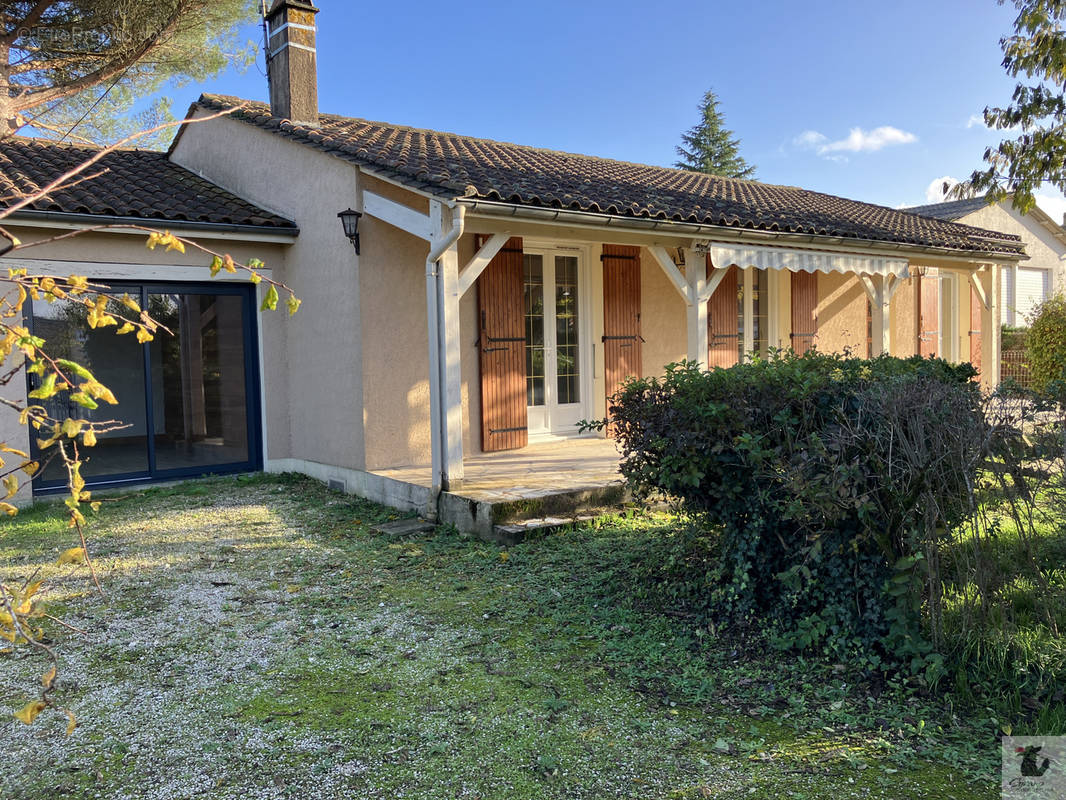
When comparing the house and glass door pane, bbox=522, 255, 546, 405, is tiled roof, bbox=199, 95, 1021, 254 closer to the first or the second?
the house

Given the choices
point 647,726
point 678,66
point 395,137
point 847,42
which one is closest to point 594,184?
point 395,137

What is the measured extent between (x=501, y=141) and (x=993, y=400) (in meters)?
10.4

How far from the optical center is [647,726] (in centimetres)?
330

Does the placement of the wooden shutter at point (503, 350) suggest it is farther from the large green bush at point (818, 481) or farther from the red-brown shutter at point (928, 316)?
the red-brown shutter at point (928, 316)

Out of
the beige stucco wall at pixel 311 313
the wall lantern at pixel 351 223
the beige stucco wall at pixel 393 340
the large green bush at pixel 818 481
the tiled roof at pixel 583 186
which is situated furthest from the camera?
the beige stucco wall at pixel 311 313

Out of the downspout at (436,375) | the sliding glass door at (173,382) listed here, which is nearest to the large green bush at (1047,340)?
the downspout at (436,375)

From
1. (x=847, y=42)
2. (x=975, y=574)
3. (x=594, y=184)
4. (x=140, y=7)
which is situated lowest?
(x=975, y=574)

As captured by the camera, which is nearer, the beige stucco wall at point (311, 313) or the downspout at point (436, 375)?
the downspout at point (436, 375)

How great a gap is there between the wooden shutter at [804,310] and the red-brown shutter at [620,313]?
10.6ft

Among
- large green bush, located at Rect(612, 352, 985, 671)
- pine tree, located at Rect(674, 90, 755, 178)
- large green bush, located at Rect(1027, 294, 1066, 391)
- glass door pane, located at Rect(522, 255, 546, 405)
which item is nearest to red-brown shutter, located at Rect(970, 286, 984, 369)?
large green bush, located at Rect(1027, 294, 1066, 391)

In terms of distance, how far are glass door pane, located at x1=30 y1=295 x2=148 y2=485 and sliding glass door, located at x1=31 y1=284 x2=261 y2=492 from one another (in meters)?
0.01

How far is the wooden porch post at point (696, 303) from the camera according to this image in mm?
8992

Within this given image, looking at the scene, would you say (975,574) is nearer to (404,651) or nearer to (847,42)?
(404,651)

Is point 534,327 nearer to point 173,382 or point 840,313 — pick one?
point 173,382
